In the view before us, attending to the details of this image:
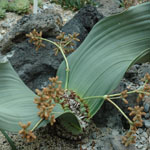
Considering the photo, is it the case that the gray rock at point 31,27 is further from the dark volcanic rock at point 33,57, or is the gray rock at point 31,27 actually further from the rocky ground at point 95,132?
the rocky ground at point 95,132

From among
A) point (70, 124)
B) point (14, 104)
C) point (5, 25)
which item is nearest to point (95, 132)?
point (70, 124)

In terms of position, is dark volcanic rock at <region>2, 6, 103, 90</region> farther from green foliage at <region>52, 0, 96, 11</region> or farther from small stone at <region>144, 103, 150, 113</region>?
green foliage at <region>52, 0, 96, 11</region>

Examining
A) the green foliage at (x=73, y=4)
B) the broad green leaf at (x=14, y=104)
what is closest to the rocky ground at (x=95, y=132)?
the broad green leaf at (x=14, y=104)

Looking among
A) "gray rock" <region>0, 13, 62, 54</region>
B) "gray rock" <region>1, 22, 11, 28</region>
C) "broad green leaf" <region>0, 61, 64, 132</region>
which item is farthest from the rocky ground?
"gray rock" <region>1, 22, 11, 28</region>

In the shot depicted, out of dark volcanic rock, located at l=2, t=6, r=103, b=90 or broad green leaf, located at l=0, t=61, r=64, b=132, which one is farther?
dark volcanic rock, located at l=2, t=6, r=103, b=90

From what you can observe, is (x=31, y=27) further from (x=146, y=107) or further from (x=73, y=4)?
(x=73, y=4)
